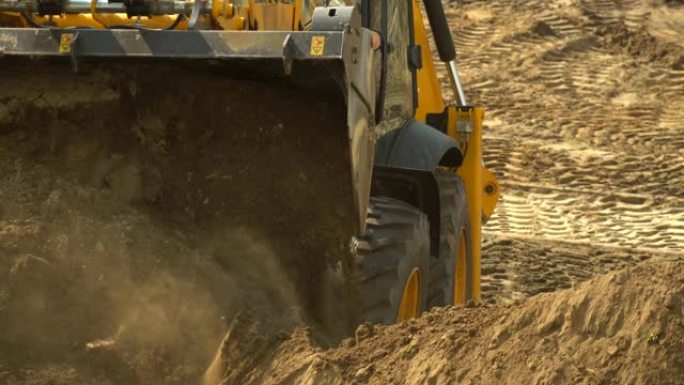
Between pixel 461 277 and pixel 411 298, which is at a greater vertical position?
pixel 411 298

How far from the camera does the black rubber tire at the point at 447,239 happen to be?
571cm

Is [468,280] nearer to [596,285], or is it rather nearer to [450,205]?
[450,205]

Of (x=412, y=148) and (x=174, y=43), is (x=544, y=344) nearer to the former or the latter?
(x=174, y=43)

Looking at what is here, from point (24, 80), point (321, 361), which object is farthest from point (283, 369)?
point (24, 80)

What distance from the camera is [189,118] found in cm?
466

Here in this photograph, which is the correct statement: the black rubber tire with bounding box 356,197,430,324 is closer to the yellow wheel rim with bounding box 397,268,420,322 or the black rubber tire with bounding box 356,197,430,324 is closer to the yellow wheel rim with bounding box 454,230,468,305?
the yellow wheel rim with bounding box 397,268,420,322

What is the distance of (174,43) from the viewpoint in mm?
4234

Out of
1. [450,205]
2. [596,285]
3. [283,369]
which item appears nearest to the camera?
[596,285]

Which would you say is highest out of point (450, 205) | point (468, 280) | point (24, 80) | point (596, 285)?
point (24, 80)

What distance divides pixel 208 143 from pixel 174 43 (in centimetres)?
54

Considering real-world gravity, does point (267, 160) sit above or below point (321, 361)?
above

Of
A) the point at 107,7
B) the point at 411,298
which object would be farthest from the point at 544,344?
the point at 107,7

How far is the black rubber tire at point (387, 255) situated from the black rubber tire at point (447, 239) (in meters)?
0.47

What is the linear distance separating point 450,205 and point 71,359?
7.14 feet
